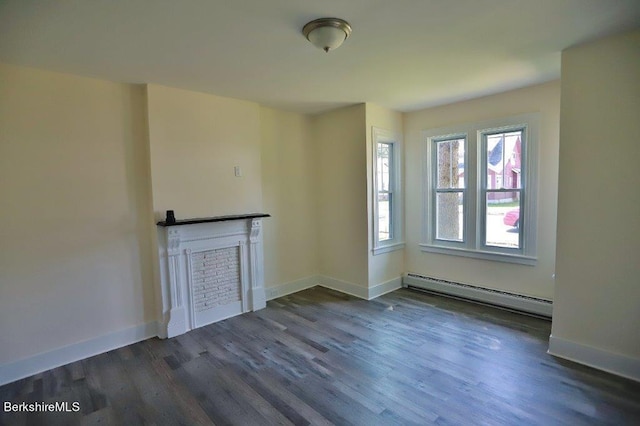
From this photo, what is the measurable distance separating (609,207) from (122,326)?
422 centimetres

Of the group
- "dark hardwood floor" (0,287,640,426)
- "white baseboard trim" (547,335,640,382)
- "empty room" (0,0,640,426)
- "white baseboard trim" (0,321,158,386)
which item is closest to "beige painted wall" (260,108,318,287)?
"empty room" (0,0,640,426)

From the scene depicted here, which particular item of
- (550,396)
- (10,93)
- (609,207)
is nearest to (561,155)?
(609,207)

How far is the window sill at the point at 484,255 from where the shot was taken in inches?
137

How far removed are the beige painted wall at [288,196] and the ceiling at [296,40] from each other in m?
1.04

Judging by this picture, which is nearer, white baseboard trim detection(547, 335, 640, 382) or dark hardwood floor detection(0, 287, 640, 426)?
dark hardwood floor detection(0, 287, 640, 426)

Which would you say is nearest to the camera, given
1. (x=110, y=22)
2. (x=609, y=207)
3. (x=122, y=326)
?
(x=110, y=22)

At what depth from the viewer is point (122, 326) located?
3002mm

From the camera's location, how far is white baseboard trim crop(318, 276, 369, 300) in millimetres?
4089

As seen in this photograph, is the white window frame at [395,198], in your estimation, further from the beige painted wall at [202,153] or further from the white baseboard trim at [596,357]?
the white baseboard trim at [596,357]

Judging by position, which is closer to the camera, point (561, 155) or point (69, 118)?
point (561, 155)

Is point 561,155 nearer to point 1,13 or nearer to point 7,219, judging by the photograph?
point 1,13

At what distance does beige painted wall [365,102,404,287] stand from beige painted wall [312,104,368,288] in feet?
0.20

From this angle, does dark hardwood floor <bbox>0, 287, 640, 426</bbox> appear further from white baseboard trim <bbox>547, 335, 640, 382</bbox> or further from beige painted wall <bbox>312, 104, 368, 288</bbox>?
beige painted wall <bbox>312, 104, 368, 288</bbox>

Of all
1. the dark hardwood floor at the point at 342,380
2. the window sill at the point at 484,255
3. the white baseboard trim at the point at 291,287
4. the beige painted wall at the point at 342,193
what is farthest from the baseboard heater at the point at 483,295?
the white baseboard trim at the point at 291,287
